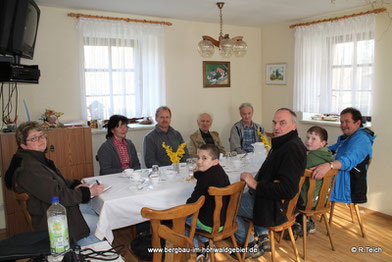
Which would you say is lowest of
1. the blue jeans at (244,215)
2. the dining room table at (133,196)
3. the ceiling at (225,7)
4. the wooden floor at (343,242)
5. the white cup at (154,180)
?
the wooden floor at (343,242)

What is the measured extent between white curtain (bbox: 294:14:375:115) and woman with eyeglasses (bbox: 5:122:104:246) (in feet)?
11.2

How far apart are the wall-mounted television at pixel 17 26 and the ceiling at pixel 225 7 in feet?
1.93

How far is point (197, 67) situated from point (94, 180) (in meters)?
2.69

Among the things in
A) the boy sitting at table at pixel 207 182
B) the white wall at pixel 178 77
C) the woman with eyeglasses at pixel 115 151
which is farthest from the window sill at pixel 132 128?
the boy sitting at table at pixel 207 182

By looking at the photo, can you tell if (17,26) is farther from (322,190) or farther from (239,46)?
(322,190)

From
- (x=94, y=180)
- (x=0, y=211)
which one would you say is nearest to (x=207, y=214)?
(x=94, y=180)

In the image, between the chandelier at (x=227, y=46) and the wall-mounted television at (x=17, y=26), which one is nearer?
the wall-mounted television at (x=17, y=26)

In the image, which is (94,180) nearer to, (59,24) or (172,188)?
(172,188)

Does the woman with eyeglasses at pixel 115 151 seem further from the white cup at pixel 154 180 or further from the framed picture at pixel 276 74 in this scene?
the framed picture at pixel 276 74

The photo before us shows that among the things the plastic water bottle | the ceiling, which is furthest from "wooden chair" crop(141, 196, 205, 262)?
the ceiling

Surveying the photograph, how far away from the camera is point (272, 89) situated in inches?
215

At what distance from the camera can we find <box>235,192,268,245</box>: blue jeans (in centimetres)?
281

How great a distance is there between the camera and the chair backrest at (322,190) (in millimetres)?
2693

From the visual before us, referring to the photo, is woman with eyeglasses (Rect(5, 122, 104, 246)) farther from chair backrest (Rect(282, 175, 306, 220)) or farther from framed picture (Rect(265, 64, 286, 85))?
framed picture (Rect(265, 64, 286, 85))
